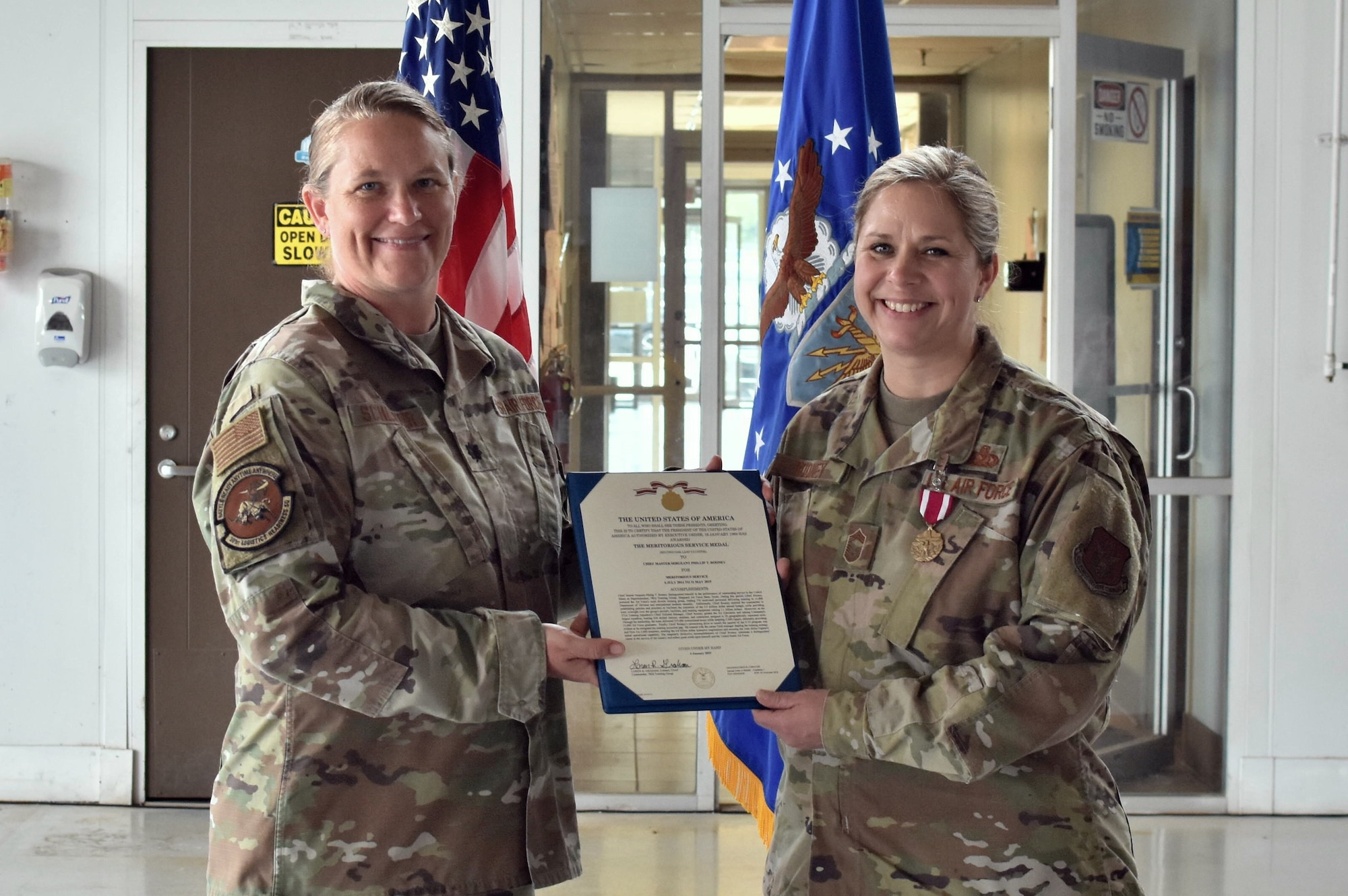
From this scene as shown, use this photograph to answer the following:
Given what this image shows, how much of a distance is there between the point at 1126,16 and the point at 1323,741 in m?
2.33

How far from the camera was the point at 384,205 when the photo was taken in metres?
1.48

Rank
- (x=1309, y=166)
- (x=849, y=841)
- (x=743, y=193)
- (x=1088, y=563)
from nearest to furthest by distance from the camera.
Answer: (x=1088, y=563) → (x=849, y=841) → (x=1309, y=166) → (x=743, y=193)

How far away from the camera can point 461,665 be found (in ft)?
4.39

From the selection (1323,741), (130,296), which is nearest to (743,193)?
(130,296)

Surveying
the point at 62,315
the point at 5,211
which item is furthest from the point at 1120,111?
the point at 5,211

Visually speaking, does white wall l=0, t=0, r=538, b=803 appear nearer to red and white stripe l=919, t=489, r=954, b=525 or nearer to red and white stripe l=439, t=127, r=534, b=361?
red and white stripe l=439, t=127, r=534, b=361

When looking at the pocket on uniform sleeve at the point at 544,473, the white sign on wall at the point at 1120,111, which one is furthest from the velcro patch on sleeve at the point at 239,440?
the white sign on wall at the point at 1120,111

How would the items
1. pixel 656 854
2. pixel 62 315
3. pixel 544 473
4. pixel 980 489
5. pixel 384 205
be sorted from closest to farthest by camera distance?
pixel 980 489 < pixel 384 205 < pixel 544 473 < pixel 656 854 < pixel 62 315

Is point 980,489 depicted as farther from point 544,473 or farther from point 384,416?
point 384,416

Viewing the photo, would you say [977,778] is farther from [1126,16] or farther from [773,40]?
[1126,16]

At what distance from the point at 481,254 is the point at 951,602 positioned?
161 cm

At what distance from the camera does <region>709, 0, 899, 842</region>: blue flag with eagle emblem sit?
248 centimetres

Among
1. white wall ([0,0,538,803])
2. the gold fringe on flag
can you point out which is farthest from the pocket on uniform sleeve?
white wall ([0,0,538,803])

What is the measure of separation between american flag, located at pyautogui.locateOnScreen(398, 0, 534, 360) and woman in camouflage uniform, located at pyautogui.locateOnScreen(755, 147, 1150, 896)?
50.7 inches
